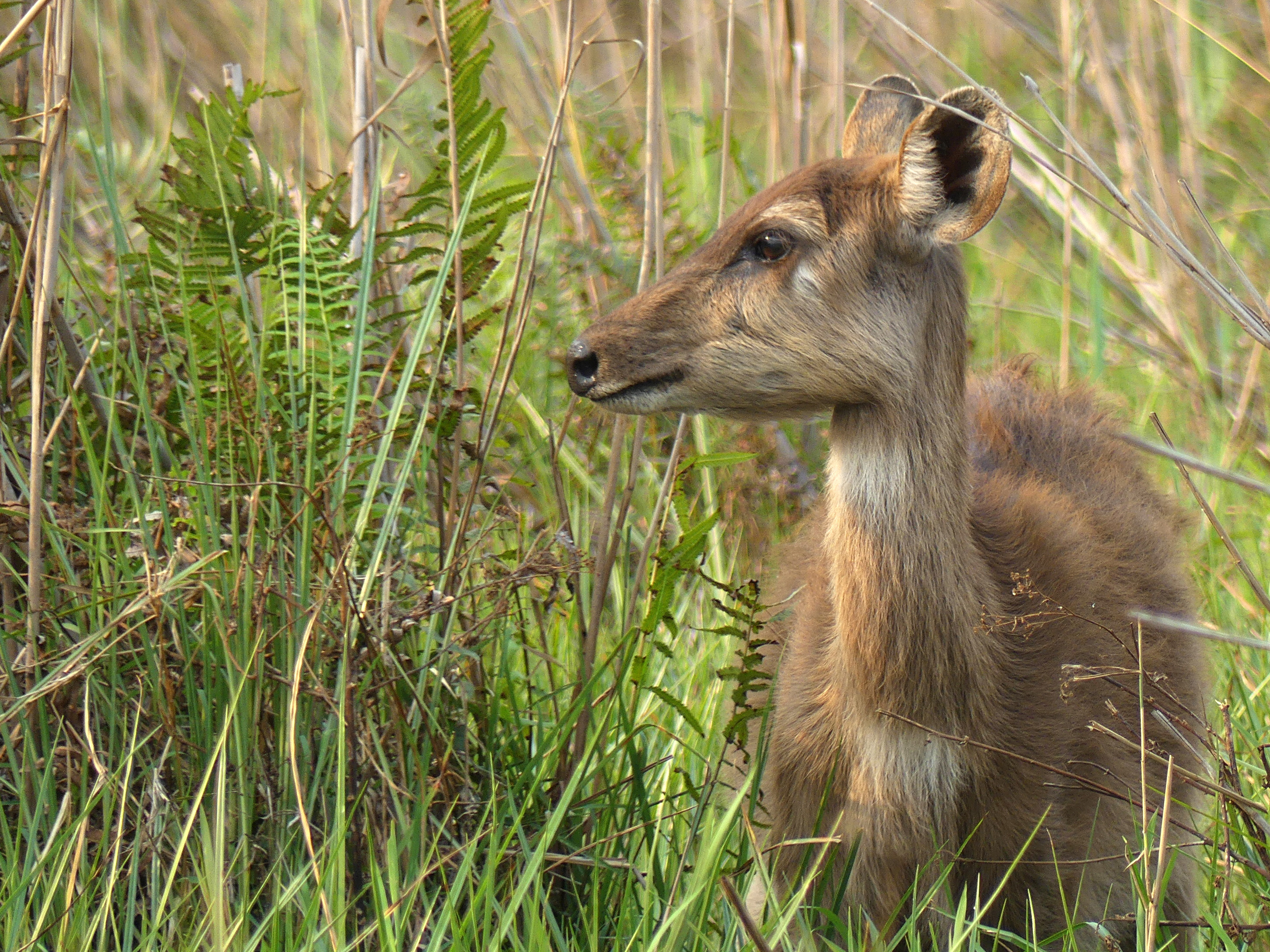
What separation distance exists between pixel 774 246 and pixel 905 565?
2.27ft

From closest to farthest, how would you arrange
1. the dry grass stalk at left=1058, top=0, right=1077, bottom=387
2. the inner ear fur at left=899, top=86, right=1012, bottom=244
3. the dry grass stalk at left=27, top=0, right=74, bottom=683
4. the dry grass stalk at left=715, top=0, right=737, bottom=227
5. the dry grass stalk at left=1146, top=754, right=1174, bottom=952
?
the dry grass stalk at left=1146, top=754, right=1174, bottom=952
the dry grass stalk at left=27, top=0, right=74, bottom=683
the inner ear fur at left=899, top=86, right=1012, bottom=244
the dry grass stalk at left=715, top=0, right=737, bottom=227
the dry grass stalk at left=1058, top=0, right=1077, bottom=387

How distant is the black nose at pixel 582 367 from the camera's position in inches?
108

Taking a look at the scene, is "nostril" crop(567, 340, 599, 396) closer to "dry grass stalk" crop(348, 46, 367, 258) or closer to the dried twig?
"dry grass stalk" crop(348, 46, 367, 258)

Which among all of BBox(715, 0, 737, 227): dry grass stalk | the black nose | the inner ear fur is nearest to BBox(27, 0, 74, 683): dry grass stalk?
the black nose

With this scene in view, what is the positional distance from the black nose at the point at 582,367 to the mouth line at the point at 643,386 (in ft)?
0.07

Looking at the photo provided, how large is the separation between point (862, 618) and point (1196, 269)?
0.88m

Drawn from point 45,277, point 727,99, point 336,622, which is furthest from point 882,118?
point 45,277

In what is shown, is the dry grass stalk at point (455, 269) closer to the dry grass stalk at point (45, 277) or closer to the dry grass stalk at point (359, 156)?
the dry grass stalk at point (359, 156)

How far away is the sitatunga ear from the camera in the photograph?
3373mm

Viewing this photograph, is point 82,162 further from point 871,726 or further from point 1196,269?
point 1196,269

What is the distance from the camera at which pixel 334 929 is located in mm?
2193

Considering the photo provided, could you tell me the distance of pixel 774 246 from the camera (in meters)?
2.88

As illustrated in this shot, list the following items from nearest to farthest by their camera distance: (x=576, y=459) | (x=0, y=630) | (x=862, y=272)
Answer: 1. (x=0, y=630)
2. (x=862, y=272)
3. (x=576, y=459)

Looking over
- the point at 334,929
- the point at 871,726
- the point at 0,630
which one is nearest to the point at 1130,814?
the point at 871,726
